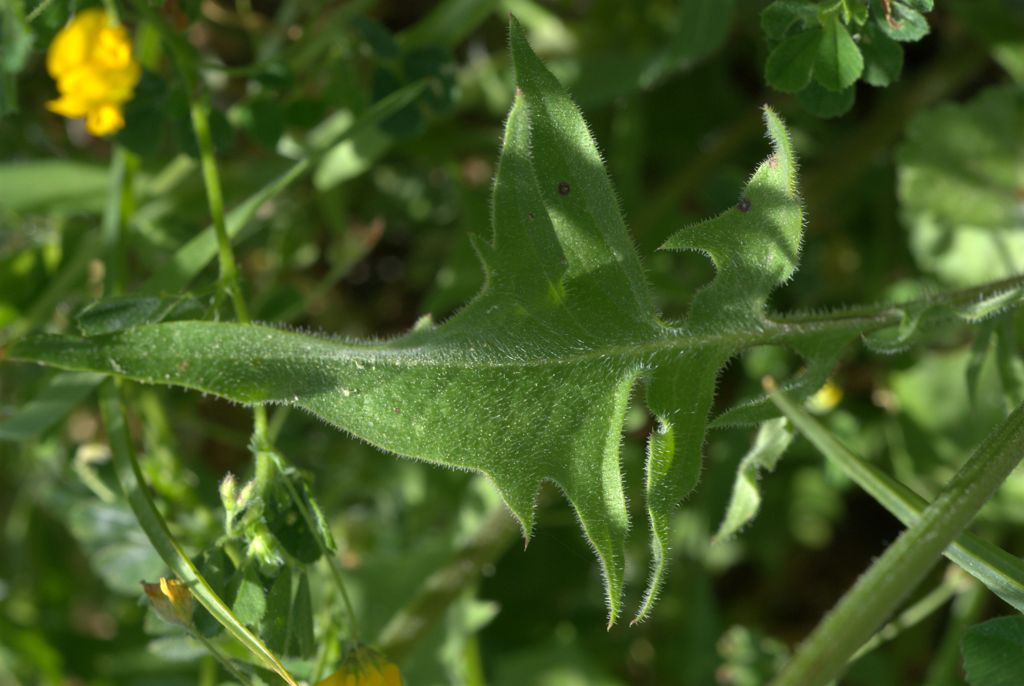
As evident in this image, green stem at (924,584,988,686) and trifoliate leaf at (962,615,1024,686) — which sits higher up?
trifoliate leaf at (962,615,1024,686)

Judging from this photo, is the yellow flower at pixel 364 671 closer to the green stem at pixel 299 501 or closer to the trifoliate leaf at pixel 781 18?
the green stem at pixel 299 501

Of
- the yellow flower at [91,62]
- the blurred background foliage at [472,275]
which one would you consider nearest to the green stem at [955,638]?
the blurred background foliage at [472,275]

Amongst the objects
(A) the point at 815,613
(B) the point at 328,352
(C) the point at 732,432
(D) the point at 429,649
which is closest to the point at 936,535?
(B) the point at 328,352

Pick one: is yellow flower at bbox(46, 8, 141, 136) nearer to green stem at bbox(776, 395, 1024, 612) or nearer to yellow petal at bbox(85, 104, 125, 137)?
yellow petal at bbox(85, 104, 125, 137)

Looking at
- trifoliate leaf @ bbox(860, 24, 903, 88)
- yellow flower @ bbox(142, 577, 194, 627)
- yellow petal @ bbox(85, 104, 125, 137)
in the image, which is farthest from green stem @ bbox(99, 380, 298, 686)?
trifoliate leaf @ bbox(860, 24, 903, 88)

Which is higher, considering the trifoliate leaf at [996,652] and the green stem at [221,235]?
the green stem at [221,235]

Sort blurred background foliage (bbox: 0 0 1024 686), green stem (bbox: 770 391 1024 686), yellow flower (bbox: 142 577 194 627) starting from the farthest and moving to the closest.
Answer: blurred background foliage (bbox: 0 0 1024 686), yellow flower (bbox: 142 577 194 627), green stem (bbox: 770 391 1024 686)

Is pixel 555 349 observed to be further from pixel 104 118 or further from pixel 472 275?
pixel 472 275
